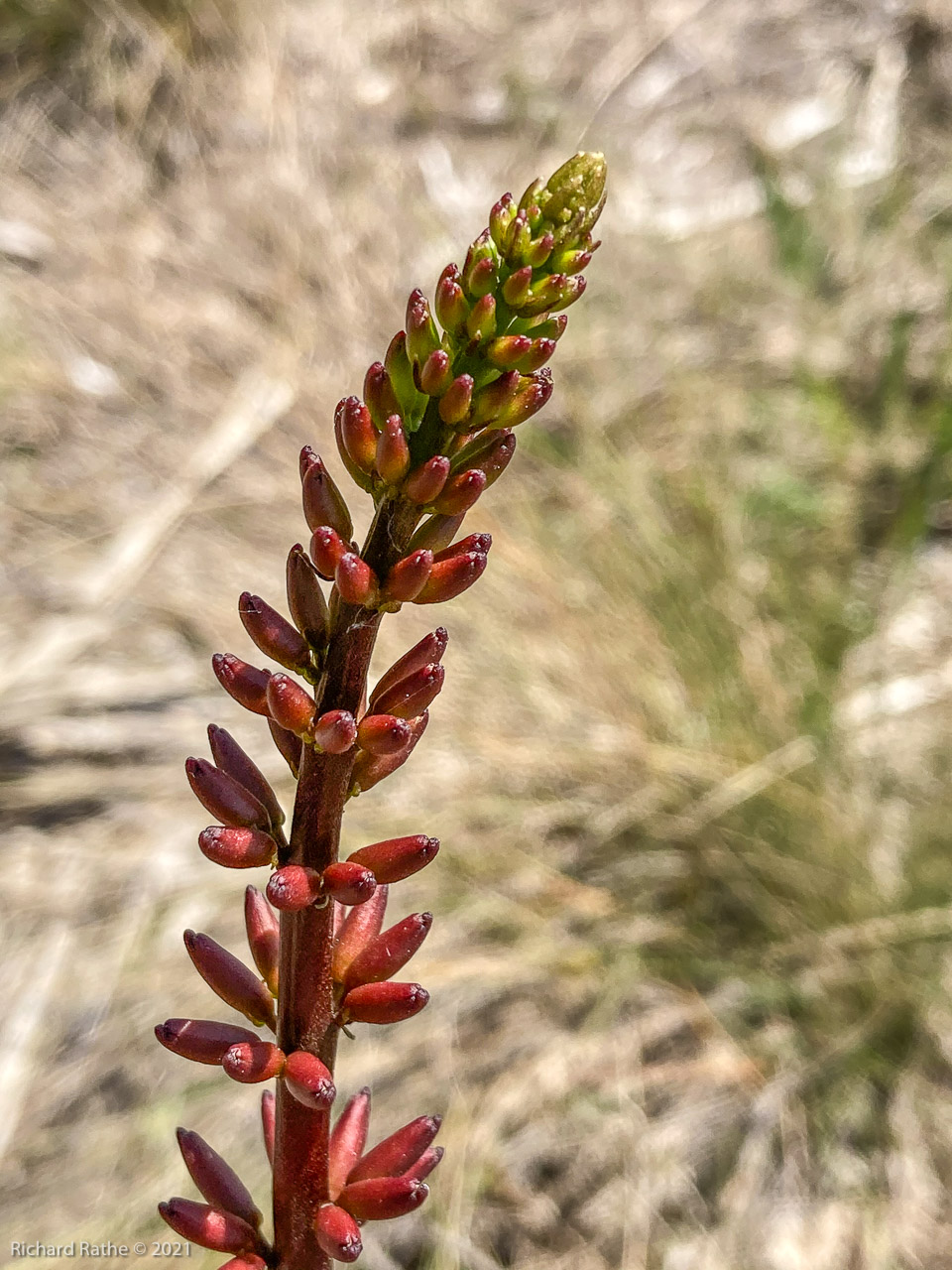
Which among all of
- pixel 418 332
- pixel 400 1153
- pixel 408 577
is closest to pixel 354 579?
pixel 408 577

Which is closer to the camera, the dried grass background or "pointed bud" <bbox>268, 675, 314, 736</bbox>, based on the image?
"pointed bud" <bbox>268, 675, 314, 736</bbox>

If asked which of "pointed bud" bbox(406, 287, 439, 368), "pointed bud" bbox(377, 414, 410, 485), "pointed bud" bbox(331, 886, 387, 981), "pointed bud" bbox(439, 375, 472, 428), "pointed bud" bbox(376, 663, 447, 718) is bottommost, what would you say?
"pointed bud" bbox(331, 886, 387, 981)

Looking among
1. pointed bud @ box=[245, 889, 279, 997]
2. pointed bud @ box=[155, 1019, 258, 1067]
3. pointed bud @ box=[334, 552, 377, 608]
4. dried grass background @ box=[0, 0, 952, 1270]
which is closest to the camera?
pointed bud @ box=[334, 552, 377, 608]

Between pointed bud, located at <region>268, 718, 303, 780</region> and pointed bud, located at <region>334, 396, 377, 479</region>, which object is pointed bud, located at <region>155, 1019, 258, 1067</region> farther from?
pointed bud, located at <region>334, 396, 377, 479</region>

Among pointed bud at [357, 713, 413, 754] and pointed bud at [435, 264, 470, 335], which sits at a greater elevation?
pointed bud at [435, 264, 470, 335]

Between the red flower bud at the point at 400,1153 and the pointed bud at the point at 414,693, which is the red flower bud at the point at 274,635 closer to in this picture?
the pointed bud at the point at 414,693

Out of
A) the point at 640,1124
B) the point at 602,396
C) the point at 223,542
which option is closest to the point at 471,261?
the point at 640,1124

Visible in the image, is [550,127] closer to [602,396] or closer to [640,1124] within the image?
[602,396]

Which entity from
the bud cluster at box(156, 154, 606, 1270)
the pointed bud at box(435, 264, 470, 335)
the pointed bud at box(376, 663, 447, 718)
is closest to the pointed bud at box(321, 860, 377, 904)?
the bud cluster at box(156, 154, 606, 1270)
